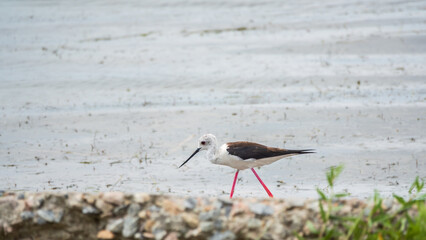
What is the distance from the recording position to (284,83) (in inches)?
799

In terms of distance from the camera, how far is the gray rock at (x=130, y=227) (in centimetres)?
579

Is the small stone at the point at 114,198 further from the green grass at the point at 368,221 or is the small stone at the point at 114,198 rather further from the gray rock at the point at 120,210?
the green grass at the point at 368,221

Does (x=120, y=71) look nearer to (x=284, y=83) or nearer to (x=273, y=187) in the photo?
(x=284, y=83)

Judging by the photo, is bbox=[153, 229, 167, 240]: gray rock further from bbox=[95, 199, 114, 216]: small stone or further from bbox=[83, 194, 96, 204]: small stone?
bbox=[83, 194, 96, 204]: small stone

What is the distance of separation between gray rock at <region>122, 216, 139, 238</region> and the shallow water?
17.6 feet

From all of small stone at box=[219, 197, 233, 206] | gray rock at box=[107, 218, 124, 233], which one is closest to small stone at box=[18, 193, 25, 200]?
gray rock at box=[107, 218, 124, 233]

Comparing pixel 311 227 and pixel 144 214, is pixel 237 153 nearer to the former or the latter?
pixel 144 214

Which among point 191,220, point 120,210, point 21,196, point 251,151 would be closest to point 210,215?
point 191,220

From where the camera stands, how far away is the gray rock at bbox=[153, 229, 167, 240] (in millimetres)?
5715

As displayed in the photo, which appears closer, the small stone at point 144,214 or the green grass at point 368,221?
the green grass at point 368,221

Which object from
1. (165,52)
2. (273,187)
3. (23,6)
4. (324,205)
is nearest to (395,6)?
(165,52)

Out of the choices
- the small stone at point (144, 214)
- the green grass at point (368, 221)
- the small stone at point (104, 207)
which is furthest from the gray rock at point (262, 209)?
the small stone at point (104, 207)

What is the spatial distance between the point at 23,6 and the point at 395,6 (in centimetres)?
1621

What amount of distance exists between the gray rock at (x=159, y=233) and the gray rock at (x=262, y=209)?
641mm
